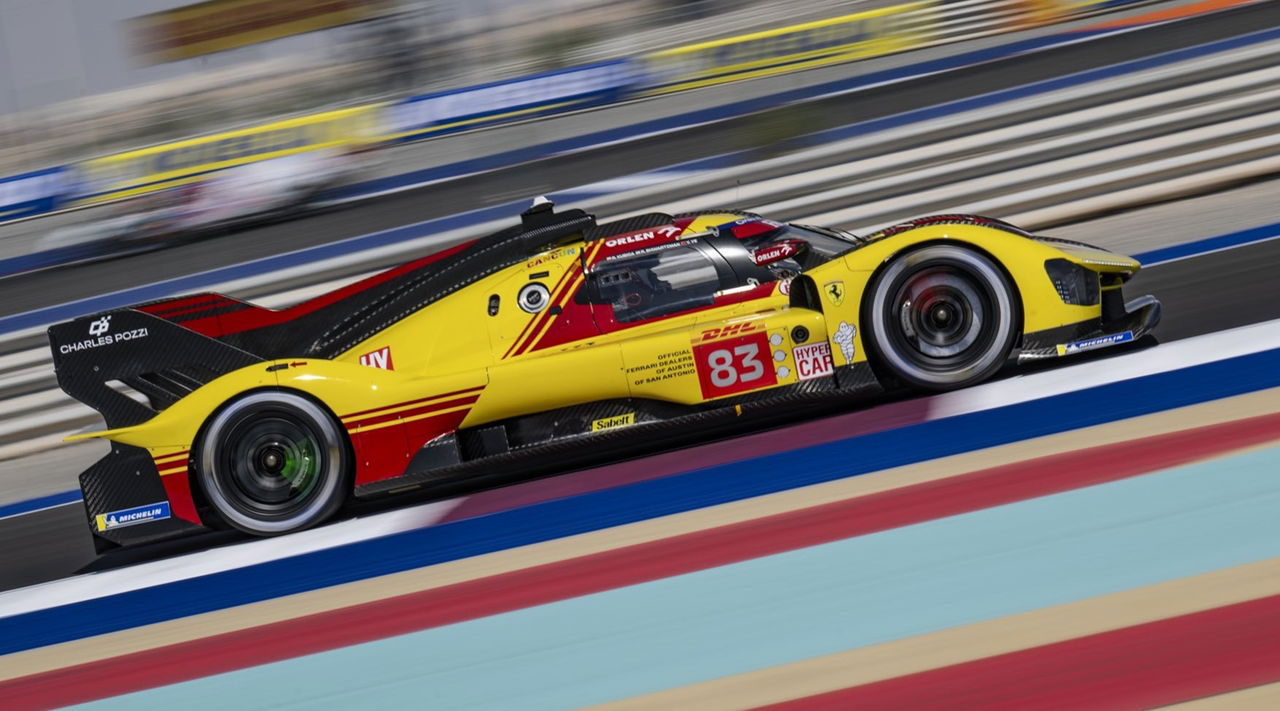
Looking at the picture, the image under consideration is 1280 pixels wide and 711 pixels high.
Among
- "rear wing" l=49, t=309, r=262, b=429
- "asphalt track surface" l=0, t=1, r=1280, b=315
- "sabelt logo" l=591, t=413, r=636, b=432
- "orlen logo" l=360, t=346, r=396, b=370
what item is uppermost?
"asphalt track surface" l=0, t=1, r=1280, b=315

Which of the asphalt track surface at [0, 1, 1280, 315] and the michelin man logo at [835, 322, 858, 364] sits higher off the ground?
the asphalt track surface at [0, 1, 1280, 315]

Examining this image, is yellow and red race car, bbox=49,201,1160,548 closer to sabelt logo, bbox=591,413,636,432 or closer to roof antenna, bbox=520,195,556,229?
sabelt logo, bbox=591,413,636,432

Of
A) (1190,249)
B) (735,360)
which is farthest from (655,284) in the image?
(1190,249)

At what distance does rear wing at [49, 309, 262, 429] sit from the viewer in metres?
5.88

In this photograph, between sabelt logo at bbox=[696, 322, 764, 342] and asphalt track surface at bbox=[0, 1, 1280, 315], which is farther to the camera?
asphalt track surface at bbox=[0, 1, 1280, 315]

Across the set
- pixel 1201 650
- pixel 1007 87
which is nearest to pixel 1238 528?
pixel 1201 650

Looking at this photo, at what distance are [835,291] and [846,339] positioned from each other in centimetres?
22

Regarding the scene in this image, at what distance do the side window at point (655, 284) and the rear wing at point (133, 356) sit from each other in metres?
1.74

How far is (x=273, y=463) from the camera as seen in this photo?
18.9 feet

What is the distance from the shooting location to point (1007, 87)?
1053cm

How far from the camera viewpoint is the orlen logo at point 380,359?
5781mm

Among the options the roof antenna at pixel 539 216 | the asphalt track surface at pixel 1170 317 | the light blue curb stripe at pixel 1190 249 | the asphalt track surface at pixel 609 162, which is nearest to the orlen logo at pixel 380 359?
the roof antenna at pixel 539 216

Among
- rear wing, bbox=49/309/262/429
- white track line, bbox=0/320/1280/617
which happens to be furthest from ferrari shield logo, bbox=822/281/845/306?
rear wing, bbox=49/309/262/429

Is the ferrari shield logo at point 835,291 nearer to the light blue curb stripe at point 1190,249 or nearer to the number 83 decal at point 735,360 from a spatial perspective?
the number 83 decal at point 735,360
